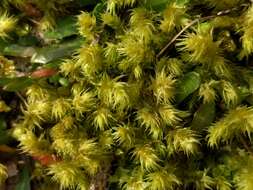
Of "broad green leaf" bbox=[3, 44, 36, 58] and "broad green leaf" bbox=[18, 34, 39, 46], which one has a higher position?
"broad green leaf" bbox=[18, 34, 39, 46]

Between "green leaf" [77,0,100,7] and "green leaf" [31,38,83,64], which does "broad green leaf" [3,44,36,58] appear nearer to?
"green leaf" [31,38,83,64]

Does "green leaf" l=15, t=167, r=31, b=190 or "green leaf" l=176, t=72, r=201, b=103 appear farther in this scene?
"green leaf" l=15, t=167, r=31, b=190

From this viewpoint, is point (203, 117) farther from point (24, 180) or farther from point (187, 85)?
point (24, 180)

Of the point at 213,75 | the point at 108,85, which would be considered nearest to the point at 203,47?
the point at 213,75

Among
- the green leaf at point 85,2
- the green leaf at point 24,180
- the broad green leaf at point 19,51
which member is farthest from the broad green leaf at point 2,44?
the green leaf at point 24,180

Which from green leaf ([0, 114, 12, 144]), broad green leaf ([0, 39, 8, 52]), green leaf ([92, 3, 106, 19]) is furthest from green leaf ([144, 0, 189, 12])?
green leaf ([0, 114, 12, 144])

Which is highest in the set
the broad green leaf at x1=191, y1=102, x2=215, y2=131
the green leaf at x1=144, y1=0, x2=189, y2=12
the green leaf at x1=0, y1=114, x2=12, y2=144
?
the green leaf at x1=144, y1=0, x2=189, y2=12

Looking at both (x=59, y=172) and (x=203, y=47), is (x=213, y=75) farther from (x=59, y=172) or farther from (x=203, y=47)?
(x=59, y=172)
